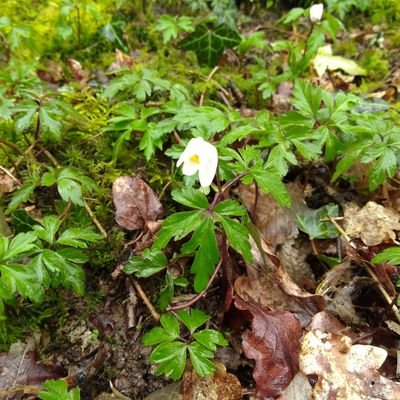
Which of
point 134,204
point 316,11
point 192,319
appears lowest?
point 192,319

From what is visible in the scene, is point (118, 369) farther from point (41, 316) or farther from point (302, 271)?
point (302, 271)

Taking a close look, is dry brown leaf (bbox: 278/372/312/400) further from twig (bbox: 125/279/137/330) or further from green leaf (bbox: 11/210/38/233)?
green leaf (bbox: 11/210/38/233)

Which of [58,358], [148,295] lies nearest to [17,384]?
[58,358]

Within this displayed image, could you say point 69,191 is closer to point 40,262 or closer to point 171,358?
point 40,262

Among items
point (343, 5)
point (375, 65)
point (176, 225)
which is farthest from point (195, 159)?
point (343, 5)

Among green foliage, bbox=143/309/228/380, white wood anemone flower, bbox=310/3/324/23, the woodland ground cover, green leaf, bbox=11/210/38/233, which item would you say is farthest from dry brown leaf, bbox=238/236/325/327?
white wood anemone flower, bbox=310/3/324/23

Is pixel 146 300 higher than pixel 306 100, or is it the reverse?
pixel 306 100

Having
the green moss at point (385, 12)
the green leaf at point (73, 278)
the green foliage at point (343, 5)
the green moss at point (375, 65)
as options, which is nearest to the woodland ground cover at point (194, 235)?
the green leaf at point (73, 278)
